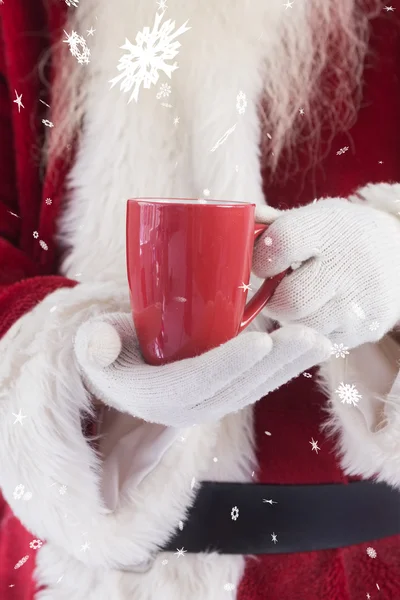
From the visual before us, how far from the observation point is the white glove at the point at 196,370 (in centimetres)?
28

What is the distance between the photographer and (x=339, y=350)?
39cm

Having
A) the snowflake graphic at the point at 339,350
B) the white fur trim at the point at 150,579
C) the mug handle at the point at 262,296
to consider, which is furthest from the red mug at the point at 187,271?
the white fur trim at the point at 150,579

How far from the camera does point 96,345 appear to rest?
0.94 ft

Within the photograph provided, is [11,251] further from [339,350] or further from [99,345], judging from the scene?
[339,350]

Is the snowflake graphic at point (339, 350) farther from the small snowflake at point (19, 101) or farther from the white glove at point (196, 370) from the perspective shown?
the small snowflake at point (19, 101)

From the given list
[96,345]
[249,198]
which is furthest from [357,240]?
[96,345]

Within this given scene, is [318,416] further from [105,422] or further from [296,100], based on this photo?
[296,100]

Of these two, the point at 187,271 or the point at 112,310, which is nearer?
the point at 187,271

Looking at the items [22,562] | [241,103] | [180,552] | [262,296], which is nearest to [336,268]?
[262,296]

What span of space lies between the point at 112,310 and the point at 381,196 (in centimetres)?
27

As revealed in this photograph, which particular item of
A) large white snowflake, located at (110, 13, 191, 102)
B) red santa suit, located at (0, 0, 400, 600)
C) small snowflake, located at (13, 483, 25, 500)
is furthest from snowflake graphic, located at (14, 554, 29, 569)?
large white snowflake, located at (110, 13, 191, 102)

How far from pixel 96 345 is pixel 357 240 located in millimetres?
216

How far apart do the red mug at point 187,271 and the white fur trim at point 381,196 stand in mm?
172

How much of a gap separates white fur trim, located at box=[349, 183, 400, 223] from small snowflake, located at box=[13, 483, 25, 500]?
39cm
